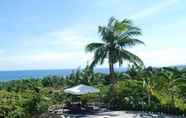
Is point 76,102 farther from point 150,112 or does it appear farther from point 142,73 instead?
point 142,73

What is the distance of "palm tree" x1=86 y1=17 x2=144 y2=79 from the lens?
23703 millimetres

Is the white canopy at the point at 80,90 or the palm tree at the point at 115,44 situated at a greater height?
the palm tree at the point at 115,44

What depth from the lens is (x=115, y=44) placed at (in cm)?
2375

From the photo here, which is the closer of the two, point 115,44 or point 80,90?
point 80,90

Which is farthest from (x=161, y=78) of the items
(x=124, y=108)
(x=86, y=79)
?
(x=86, y=79)

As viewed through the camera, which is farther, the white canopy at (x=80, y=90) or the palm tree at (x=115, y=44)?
the palm tree at (x=115, y=44)

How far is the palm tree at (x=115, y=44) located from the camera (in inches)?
933

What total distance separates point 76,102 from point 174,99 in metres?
6.24

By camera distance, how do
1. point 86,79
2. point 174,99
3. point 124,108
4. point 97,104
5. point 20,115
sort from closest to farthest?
point 20,115, point 174,99, point 124,108, point 97,104, point 86,79

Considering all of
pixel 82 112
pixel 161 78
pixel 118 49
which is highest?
pixel 118 49

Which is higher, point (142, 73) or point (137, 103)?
point (142, 73)

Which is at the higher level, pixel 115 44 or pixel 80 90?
pixel 115 44

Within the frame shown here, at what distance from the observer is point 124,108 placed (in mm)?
22812

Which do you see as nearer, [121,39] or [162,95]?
[162,95]
